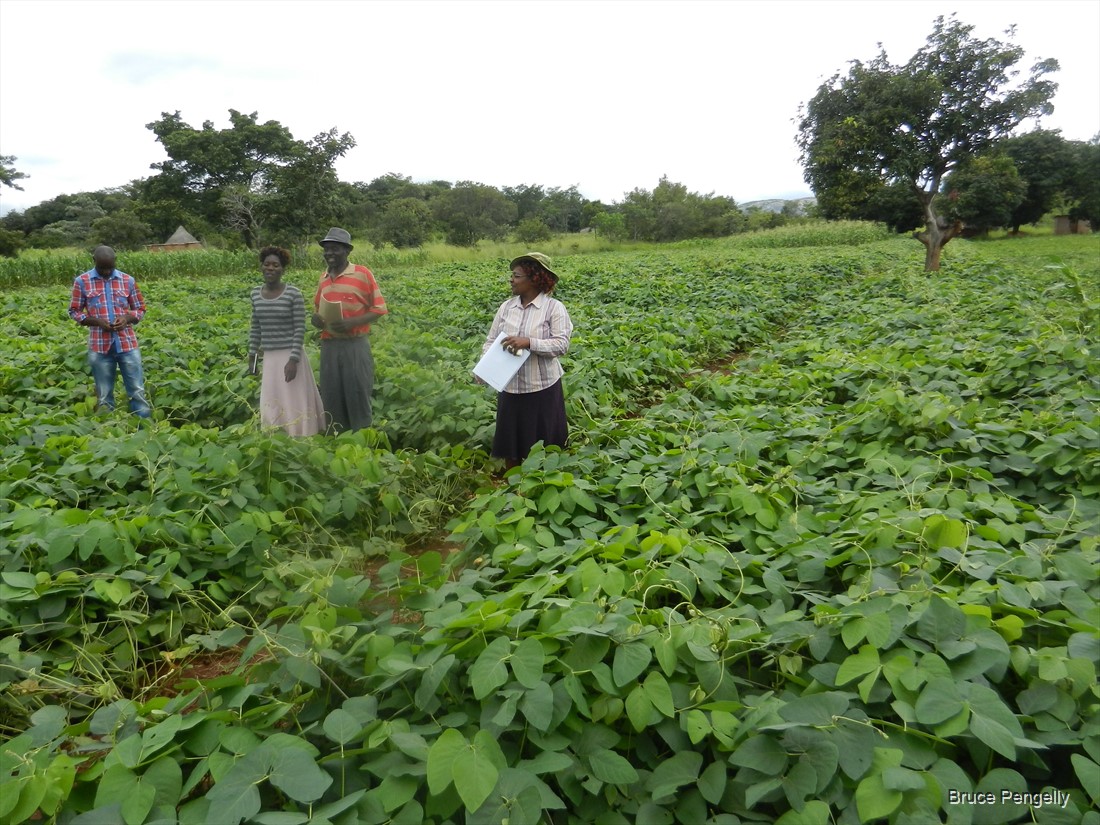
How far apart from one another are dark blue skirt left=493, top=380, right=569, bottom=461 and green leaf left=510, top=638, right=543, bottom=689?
2.45 meters

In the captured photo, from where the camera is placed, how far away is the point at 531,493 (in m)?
3.53

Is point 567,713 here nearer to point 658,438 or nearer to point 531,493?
point 531,493

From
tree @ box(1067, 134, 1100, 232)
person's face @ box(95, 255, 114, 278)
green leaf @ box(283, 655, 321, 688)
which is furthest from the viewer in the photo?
tree @ box(1067, 134, 1100, 232)

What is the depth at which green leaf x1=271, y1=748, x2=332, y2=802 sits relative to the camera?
1.56m

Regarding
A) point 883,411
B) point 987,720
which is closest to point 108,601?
point 987,720

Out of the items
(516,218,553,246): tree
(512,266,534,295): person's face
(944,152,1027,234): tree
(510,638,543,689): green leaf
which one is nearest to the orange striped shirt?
(512,266,534,295): person's face

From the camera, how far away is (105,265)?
5.79 metres

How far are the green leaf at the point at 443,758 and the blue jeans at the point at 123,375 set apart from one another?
5.17m

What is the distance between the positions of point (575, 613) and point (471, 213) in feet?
75.5

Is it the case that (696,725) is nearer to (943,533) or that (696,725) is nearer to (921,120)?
(943,533)

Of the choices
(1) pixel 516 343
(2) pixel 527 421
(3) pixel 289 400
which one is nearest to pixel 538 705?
(1) pixel 516 343

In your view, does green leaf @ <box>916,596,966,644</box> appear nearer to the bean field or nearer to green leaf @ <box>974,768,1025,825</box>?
the bean field

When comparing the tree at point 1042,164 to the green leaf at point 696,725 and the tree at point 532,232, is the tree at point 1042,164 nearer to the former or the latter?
the tree at point 532,232

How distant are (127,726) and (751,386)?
4.98 meters
